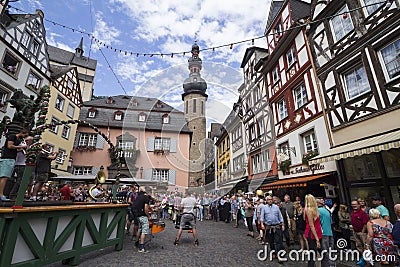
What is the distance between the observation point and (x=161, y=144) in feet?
72.6

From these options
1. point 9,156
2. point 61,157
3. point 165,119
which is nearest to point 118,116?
point 165,119

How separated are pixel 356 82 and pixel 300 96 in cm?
320

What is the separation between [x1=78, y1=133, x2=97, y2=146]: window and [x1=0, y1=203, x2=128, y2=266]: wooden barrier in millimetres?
17982

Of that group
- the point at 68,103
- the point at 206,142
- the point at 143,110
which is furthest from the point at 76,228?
the point at 206,142

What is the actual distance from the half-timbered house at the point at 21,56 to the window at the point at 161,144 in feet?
35.0

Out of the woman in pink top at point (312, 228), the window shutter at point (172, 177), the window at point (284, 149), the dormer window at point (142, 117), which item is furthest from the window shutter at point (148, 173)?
the woman in pink top at point (312, 228)

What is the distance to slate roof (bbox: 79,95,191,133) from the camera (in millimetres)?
22819

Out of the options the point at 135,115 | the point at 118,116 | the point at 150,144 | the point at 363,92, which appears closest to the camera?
the point at 363,92

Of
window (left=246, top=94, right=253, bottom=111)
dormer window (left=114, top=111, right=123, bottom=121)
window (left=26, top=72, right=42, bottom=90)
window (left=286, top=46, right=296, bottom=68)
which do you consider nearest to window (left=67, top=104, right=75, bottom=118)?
window (left=26, top=72, right=42, bottom=90)

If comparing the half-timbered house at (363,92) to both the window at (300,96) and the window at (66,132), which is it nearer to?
the window at (300,96)

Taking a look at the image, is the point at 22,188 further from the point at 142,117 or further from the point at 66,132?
the point at 142,117

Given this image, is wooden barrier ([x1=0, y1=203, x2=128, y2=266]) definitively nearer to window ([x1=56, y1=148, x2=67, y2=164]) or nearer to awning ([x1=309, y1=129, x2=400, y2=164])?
awning ([x1=309, y1=129, x2=400, y2=164])

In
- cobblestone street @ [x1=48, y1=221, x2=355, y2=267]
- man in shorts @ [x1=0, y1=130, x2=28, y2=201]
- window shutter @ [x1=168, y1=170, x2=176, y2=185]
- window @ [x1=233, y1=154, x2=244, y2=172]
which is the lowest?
cobblestone street @ [x1=48, y1=221, x2=355, y2=267]

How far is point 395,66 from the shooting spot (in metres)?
6.32
